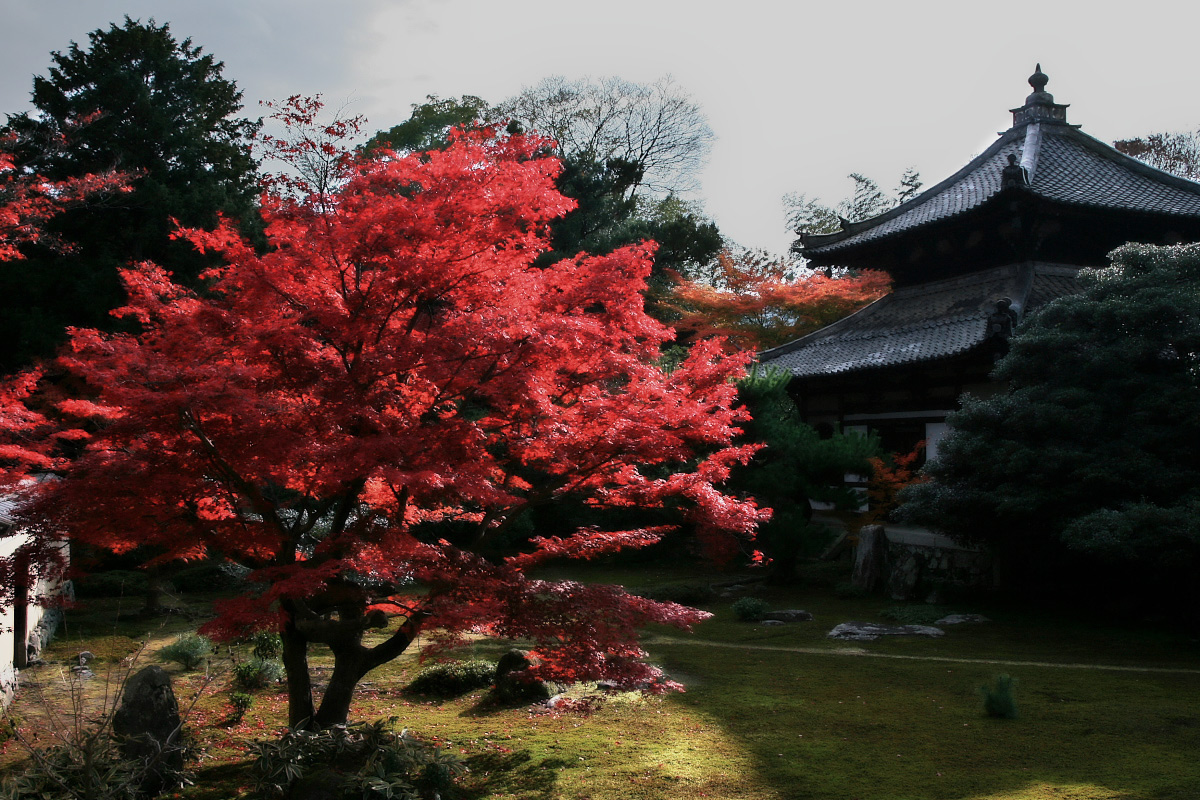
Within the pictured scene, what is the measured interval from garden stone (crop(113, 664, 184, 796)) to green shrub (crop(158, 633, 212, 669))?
133 inches

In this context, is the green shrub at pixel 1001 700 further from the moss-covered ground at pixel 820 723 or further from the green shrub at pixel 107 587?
the green shrub at pixel 107 587

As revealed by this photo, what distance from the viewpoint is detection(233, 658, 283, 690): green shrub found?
8930 mm

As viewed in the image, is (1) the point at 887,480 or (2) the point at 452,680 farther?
(1) the point at 887,480

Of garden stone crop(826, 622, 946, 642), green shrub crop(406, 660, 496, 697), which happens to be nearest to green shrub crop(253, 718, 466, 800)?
green shrub crop(406, 660, 496, 697)

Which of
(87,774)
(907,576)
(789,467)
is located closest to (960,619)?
(907,576)

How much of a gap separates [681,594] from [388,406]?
371 inches

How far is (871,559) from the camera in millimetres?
→ 14750

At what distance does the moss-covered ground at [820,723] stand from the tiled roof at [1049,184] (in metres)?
8.53

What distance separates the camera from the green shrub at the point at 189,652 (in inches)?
388

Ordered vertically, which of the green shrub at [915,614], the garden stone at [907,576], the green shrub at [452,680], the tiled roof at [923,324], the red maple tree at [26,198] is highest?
the red maple tree at [26,198]

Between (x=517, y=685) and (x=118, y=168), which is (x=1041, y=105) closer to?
(x=517, y=685)

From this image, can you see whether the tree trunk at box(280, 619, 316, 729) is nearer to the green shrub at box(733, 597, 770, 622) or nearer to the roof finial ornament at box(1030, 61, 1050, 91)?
the green shrub at box(733, 597, 770, 622)

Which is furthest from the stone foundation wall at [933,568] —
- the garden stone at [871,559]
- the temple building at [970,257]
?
the temple building at [970,257]

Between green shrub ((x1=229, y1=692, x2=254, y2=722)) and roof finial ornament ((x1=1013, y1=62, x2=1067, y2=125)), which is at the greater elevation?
roof finial ornament ((x1=1013, y1=62, x2=1067, y2=125))
